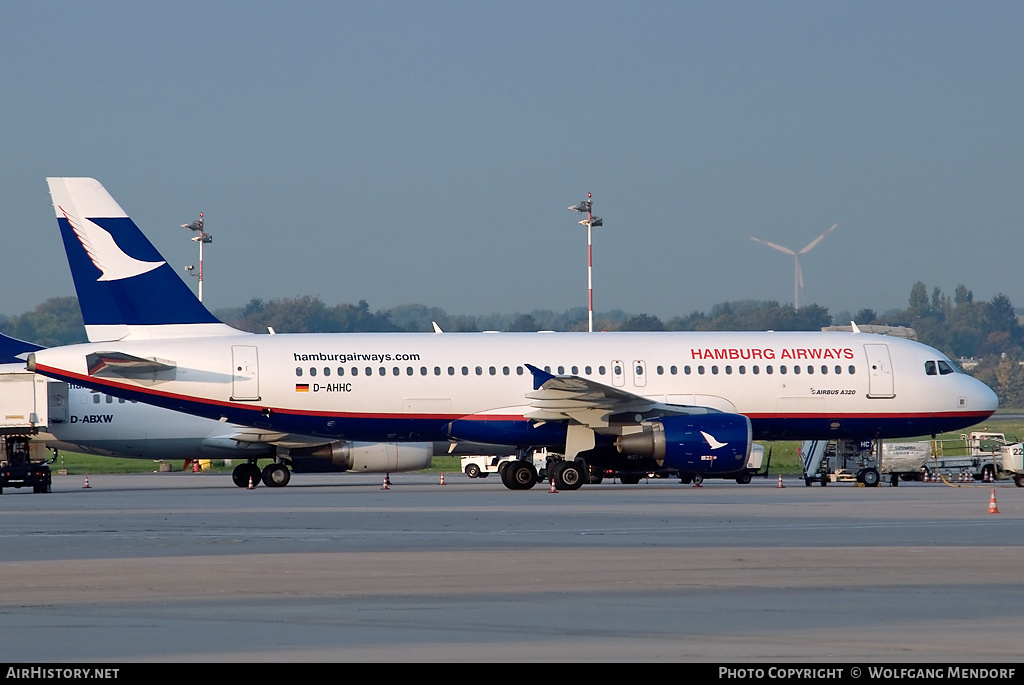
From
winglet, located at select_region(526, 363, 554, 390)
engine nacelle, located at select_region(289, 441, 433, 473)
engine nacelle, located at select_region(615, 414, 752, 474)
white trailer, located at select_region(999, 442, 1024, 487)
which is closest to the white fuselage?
winglet, located at select_region(526, 363, 554, 390)

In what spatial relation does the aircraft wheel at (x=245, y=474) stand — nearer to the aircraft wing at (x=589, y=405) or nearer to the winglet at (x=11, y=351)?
the winglet at (x=11, y=351)

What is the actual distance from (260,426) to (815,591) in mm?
27071

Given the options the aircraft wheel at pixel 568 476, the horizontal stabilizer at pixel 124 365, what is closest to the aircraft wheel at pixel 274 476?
the horizontal stabilizer at pixel 124 365

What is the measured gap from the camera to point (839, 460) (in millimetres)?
43125

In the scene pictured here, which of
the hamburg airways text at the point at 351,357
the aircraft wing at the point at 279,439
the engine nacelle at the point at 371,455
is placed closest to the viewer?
the hamburg airways text at the point at 351,357

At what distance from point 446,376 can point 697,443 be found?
6959 mm

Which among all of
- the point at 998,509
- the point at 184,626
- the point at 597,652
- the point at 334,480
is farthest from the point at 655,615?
the point at 334,480

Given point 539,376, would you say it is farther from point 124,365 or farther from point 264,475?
point 264,475

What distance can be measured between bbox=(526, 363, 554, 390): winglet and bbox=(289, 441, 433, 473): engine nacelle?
836 cm

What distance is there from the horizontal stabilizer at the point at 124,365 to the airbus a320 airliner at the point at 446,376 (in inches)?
1.5

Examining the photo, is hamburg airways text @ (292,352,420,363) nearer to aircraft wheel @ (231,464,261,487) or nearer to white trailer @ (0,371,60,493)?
aircraft wheel @ (231,464,261,487)

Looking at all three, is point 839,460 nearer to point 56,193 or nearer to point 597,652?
point 56,193

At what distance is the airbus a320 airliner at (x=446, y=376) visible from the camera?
37719 mm

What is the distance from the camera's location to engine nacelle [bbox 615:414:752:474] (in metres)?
36.3
